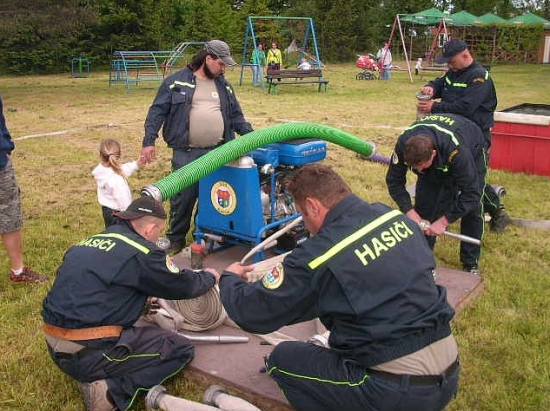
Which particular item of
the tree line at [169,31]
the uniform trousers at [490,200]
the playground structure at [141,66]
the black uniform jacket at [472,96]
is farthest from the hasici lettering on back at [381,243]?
the tree line at [169,31]

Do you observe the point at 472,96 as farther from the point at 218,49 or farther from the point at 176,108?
the point at 176,108

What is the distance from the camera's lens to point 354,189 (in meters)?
6.99

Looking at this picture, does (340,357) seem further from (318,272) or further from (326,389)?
(318,272)

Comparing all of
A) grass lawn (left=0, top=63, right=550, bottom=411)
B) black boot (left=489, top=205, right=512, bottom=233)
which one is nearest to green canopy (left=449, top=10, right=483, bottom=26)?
grass lawn (left=0, top=63, right=550, bottom=411)

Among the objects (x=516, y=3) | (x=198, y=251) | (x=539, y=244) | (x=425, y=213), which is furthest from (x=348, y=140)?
(x=516, y=3)

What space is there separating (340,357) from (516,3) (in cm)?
5242

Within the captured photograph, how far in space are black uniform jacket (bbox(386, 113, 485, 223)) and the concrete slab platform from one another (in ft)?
1.97

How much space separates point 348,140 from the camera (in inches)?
188

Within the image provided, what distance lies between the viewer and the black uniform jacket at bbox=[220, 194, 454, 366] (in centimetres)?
225

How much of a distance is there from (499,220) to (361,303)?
3776 millimetres

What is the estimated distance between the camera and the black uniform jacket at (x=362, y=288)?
225 cm

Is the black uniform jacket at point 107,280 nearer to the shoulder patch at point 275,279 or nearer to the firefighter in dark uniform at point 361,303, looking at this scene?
the firefighter in dark uniform at point 361,303

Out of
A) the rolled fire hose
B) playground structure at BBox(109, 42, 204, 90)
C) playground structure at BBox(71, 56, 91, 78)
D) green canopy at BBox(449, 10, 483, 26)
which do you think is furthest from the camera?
green canopy at BBox(449, 10, 483, 26)

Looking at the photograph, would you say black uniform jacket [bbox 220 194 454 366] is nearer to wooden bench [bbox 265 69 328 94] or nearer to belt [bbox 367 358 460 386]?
belt [bbox 367 358 460 386]
